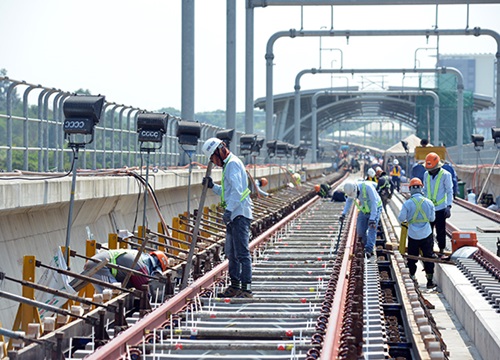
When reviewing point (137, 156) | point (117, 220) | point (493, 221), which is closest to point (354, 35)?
point (493, 221)

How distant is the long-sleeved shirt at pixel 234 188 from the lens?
11961 mm

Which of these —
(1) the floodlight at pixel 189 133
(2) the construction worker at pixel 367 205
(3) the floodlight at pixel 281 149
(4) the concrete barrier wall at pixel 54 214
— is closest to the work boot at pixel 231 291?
(4) the concrete barrier wall at pixel 54 214

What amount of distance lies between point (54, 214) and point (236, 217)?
2.53 m

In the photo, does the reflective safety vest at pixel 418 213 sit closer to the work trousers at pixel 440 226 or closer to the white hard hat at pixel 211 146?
the work trousers at pixel 440 226

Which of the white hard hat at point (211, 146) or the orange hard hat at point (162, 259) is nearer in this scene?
the white hard hat at point (211, 146)

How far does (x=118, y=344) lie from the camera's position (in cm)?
847

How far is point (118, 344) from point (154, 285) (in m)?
4.03

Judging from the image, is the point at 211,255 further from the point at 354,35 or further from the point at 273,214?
the point at 354,35

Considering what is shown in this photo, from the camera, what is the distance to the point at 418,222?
15.8 metres

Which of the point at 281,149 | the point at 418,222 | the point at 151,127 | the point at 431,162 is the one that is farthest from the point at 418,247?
the point at 281,149

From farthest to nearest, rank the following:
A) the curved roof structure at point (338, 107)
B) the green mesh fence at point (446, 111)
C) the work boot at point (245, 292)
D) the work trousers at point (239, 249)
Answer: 1. the curved roof structure at point (338, 107)
2. the green mesh fence at point (446, 111)
3. the work boot at point (245, 292)
4. the work trousers at point (239, 249)

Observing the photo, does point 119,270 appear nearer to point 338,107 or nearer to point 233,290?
point 233,290

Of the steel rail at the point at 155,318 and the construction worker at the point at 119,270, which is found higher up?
the construction worker at the point at 119,270

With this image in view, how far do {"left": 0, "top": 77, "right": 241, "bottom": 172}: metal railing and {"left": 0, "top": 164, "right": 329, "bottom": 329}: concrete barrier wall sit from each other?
2.02ft
